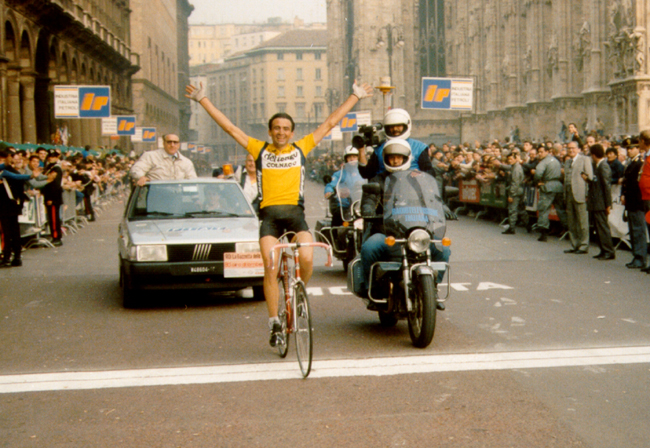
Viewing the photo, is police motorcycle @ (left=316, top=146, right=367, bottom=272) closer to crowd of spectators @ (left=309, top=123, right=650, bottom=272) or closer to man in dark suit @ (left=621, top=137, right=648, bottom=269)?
crowd of spectators @ (left=309, top=123, right=650, bottom=272)

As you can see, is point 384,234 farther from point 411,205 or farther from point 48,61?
point 48,61

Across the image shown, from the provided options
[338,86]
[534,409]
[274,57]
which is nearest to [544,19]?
[534,409]

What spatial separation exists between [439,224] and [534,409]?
2426 mm

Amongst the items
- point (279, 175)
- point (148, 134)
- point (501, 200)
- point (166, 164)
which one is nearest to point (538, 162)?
point (501, 200)

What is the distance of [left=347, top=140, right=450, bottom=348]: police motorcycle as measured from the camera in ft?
24.3

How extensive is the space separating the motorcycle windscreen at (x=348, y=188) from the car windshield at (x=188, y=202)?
63.5 inches

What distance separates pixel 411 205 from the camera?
7.72 meters

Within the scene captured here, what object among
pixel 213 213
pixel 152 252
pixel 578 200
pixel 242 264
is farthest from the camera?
pixel 578 200

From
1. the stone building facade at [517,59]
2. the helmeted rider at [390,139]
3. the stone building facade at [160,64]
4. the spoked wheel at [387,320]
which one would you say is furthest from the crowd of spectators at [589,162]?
the stone building facade at [160,64]

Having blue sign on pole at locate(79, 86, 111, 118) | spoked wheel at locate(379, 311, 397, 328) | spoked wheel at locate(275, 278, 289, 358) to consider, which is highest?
blue sign on pole at locate(79, 86, 111, 118)

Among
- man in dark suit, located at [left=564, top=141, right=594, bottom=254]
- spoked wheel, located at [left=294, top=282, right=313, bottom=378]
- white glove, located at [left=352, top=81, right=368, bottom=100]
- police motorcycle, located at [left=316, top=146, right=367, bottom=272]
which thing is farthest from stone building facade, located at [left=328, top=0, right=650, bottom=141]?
spoked wheel, located at [left=294, top=282, right=313, bottom=378]

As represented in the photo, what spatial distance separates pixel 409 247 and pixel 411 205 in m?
0.40

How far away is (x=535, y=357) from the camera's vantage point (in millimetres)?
7125

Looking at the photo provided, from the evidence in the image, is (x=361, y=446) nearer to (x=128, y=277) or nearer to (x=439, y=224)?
(x=439, y=224)
